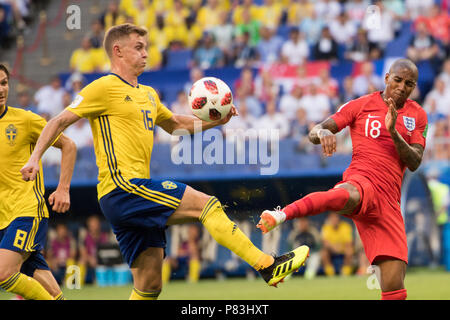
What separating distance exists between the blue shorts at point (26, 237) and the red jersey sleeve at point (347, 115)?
283 centimetres

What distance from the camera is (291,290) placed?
1196cm

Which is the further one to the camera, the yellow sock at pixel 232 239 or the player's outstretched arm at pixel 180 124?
the player's outstretched arm at pixel 180 124

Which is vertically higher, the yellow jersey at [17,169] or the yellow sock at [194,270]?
the yellow jersey at [17,169]

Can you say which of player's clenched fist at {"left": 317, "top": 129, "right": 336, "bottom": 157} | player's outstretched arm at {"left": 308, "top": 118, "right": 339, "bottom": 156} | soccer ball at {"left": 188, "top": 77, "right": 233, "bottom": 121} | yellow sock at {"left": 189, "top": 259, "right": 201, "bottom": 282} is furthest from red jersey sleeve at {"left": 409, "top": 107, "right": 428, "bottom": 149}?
yellow sock at {"left": 189, "top": 259, "right": 201, "bottom": 282}

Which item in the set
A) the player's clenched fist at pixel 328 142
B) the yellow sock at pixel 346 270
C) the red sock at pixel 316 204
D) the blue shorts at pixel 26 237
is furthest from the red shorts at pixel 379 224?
the yellow sock at pixel 346 270

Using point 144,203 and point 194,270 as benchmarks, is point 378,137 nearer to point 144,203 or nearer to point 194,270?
point 144,203

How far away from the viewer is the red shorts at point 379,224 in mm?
6477

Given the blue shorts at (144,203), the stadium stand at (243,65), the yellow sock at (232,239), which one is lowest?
the yellow sock at (232,239)

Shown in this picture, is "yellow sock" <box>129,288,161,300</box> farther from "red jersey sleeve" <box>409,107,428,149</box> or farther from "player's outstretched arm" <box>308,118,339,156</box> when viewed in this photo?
"red jersey sleeve" <box>409,107,428,149</box>

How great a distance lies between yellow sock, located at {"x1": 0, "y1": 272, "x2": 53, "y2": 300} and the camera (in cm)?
672

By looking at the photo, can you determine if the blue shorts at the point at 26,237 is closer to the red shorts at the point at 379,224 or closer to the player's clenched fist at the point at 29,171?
the player's clenched fist at the point at 29,171

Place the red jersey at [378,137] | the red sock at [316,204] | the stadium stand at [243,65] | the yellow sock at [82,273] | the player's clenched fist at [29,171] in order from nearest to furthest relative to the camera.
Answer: the player's clenched fist at [29,171] → the red sock at [316,204] → the red jersey at [378,137] → the stadium stand at [243,65] → the yellow sock at [82,273]

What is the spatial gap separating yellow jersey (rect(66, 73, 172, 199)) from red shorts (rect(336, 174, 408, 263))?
1.77 meters
